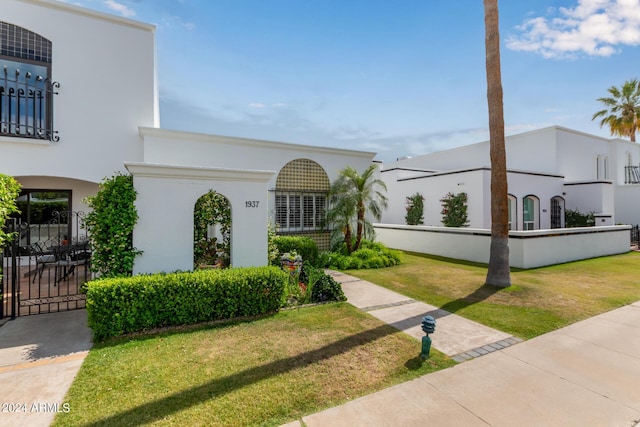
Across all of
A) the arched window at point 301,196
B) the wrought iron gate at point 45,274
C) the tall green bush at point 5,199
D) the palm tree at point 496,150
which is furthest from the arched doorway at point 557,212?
the tall green bush at point 5,199

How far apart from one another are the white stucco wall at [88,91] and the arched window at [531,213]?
2155 centimetres

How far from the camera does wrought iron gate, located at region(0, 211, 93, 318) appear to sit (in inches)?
254

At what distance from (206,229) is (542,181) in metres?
21.2

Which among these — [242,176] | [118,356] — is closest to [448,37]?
[242,176]

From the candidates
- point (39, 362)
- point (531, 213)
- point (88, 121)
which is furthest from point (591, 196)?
point (88, 121)

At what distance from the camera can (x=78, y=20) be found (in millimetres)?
10477

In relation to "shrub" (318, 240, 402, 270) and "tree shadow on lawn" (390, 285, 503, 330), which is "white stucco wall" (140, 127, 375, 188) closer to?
"shrub" (318, 240, 402, 270)

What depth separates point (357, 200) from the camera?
12.8 m

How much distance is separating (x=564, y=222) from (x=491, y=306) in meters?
18.2

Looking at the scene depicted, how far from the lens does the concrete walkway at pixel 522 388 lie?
338 centimetres

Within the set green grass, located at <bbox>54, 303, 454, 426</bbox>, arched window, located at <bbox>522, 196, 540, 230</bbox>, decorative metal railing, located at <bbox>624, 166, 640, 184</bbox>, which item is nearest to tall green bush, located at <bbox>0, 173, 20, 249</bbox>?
green grass, located at <bbox>54, 303, 454, 426</bbox>

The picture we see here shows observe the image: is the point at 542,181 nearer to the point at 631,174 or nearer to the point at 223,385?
the point at 631,174

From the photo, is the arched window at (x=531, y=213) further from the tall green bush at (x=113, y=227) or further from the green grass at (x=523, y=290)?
the tall green bush at (x=113, y=227)

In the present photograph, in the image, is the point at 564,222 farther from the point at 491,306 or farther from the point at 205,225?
the point at 205,225
